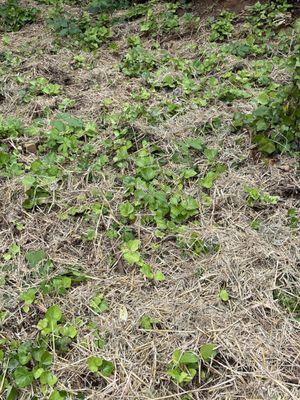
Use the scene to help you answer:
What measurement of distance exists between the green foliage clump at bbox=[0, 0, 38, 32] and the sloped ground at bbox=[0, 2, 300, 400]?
4.46ft

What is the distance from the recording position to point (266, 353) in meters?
1.77

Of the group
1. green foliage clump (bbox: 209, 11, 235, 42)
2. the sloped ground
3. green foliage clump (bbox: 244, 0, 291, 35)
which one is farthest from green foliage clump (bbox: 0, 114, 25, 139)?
green foliage clump (bbox: 244, 0, 291, 35)

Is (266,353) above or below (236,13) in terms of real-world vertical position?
below

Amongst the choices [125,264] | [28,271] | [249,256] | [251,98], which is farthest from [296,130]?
[28,271]

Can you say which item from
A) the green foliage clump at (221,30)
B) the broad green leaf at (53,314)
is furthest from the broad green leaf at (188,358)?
the green foliage clump at (221,30)

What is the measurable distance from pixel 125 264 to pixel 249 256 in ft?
1.99

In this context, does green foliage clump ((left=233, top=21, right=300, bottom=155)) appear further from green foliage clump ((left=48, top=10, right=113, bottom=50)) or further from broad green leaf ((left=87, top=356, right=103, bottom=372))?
green foliage clump ((left=48, top=10, right=113, bottom=50))

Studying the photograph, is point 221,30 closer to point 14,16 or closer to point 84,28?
point 84,28

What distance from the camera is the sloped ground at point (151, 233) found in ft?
5.82

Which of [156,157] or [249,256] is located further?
[156,157]

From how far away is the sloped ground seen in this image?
5.82 feet

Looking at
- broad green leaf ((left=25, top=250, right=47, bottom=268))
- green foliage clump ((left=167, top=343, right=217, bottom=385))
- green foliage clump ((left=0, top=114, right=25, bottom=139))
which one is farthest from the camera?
green foliage clump ((left=0, top=114, right=25, bottom=139))

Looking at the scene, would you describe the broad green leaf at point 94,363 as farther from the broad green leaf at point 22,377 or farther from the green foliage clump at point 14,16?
the green foliage clump at point 14,16

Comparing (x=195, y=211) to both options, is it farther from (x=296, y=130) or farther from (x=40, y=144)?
(x=40, y=144)
